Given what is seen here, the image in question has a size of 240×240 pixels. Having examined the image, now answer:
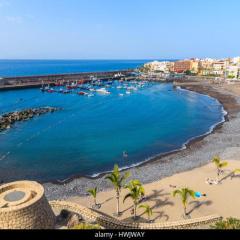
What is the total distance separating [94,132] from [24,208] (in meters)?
43.5

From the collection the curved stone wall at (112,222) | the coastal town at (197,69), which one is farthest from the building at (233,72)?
the curved stone wall at (112,222)

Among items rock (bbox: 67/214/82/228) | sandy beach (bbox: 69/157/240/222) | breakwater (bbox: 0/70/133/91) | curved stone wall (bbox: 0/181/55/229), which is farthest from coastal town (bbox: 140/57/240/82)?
curved stone wall (bbox: 0/181/55/229)

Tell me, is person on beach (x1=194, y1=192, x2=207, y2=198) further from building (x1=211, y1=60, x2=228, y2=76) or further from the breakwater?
building (x1=211, y1=60, x2=228, y2=76)

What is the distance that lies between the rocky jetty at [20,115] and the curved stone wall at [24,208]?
45744 mm

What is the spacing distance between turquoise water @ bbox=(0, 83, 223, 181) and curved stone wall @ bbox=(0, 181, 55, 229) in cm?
1956

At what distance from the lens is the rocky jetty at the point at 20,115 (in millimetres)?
64375

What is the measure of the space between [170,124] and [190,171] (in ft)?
92.1

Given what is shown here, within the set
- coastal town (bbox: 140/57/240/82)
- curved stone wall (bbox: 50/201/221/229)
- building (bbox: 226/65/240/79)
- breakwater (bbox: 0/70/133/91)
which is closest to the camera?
curved stone wall (bbox: 50/201/221/229)

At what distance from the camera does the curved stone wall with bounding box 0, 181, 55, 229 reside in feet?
51.5

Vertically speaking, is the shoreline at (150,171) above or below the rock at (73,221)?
below

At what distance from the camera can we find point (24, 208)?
15.7 meters

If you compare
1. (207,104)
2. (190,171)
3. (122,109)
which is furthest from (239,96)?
(190,171)

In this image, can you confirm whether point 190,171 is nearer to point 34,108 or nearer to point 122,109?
point 122,109

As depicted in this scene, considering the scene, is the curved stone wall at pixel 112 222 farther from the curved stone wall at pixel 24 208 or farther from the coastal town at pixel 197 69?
the coastal town at pixel 197 69
